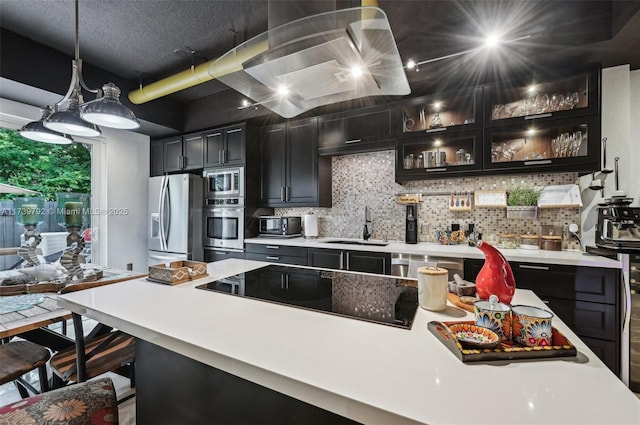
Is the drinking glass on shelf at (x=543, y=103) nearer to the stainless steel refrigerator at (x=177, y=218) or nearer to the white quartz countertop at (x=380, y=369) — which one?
the white quartz countertop at (x=380, y=369)

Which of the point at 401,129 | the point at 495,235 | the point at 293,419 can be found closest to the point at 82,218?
the point at 293,419

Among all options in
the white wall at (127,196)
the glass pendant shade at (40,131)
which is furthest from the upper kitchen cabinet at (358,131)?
the white wall at (127,196)

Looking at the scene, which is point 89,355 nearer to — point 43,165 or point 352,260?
point 352,260

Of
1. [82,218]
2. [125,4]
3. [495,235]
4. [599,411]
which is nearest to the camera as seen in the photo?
[599,411]

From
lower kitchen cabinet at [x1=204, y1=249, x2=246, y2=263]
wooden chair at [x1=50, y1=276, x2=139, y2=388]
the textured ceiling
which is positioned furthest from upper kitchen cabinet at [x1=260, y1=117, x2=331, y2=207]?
wooden chair at [x1=50, y1=276, x2=139, y2=388]

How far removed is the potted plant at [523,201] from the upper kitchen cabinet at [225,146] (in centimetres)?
298

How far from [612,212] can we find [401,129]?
1751mm

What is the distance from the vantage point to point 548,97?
242 centimetres

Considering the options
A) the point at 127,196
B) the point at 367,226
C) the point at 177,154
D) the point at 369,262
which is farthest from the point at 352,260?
the point at 127,196

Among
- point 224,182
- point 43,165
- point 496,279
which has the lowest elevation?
point 496,279

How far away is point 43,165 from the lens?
323cm

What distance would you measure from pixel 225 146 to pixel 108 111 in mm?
1948

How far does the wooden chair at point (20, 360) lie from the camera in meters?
1.35

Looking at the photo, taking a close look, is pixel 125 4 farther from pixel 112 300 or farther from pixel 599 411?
pixel 599 411
